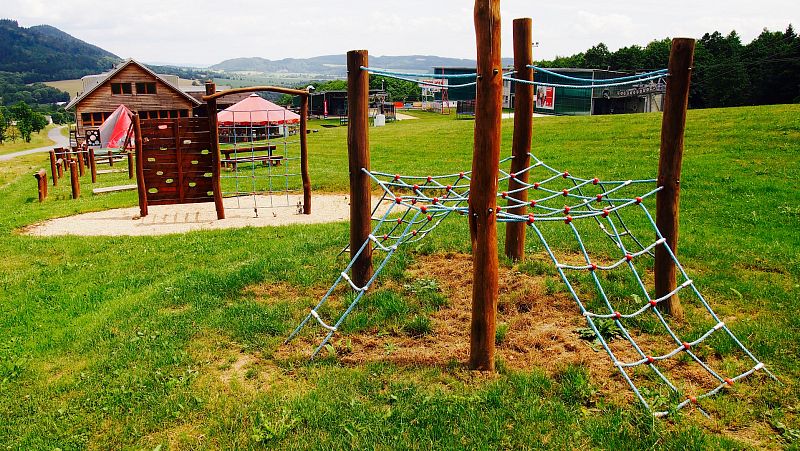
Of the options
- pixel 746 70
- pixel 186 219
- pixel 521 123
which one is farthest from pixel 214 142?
pixel 746 70

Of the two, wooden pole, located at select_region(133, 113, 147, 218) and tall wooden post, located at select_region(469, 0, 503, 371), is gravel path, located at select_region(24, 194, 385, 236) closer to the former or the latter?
wooden pole, located at select_region(133, 113, 147, 218)

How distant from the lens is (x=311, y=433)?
165 inches

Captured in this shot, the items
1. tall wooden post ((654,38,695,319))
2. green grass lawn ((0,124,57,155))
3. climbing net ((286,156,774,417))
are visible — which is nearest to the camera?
climbing net ((286,156,774,417))

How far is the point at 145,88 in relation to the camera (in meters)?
45.4

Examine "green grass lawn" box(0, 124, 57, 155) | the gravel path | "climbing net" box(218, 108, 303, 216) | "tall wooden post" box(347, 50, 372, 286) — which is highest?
"tall wooden post" box(347, 50, 372, 286)

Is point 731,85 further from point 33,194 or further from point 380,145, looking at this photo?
point 33,194

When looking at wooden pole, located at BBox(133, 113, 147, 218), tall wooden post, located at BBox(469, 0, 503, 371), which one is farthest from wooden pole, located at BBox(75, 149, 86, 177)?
tall wooden post, located at BBox(469, 0, 503, 371)

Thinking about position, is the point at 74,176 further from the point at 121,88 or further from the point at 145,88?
the point at 145,88

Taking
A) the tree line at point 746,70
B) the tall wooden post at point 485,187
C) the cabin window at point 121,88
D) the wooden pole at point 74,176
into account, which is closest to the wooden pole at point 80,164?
the wooden pole at point 74,176

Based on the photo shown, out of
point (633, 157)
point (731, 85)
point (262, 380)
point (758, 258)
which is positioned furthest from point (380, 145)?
point (731, 85)

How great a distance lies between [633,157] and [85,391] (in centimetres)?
1505

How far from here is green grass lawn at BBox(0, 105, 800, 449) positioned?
4184 millimetres

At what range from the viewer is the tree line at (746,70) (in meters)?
45.7

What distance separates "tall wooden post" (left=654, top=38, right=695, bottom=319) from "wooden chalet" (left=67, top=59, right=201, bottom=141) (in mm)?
43588
